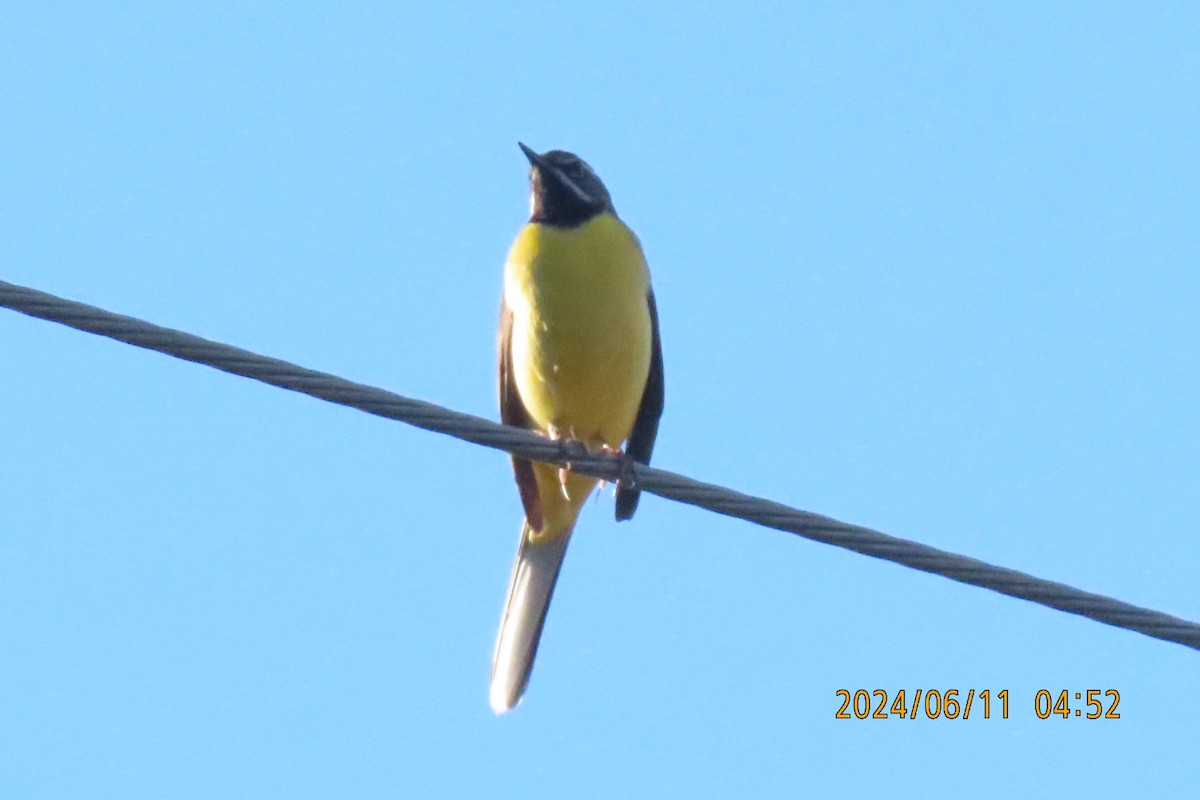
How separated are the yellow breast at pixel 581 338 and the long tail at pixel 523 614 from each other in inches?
25.0

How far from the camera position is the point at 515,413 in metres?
7.04

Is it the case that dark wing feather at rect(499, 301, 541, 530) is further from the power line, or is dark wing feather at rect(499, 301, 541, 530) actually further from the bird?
the power line

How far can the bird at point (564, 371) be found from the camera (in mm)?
6602

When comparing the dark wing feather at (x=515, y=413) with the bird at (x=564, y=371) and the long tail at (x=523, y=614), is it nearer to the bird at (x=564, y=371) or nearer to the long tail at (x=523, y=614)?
the bird at (x=564, y=371)

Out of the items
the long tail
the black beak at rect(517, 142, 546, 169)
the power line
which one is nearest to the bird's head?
the black beak at rect(517, 142, 546, 169)

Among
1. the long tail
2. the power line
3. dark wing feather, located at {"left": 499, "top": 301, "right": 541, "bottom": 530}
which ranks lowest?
the long tail

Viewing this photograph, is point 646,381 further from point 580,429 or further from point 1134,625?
point 1134,625

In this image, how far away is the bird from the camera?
6.60 metres

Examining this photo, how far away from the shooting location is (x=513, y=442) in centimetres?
447

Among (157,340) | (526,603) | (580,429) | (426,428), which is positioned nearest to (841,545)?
(426,428)

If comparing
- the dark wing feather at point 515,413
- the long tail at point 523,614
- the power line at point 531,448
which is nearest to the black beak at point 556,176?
the dark wing feather at point 515,413

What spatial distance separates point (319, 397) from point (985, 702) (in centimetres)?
394

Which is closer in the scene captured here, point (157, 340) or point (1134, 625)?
point (157, 340)

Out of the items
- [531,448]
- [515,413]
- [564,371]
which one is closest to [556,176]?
[515,413]
